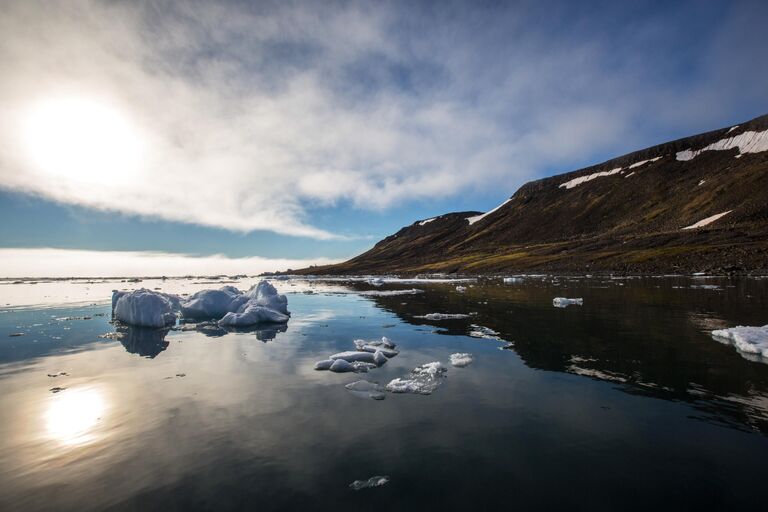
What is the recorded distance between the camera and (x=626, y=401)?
11.1 metres

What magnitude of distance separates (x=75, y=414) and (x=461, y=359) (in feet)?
43.6

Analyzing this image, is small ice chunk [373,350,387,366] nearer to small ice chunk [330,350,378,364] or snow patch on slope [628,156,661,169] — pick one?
small ice chunk [330,350,378,364]

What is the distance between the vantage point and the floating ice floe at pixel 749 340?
15266 mm

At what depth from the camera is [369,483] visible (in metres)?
7.20

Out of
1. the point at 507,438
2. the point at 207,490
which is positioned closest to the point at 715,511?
the point at 507,438

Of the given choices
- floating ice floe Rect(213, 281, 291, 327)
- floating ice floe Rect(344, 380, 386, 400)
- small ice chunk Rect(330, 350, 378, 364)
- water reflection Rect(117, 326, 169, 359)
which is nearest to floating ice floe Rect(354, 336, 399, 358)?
small ice chunk Rect(330, 350, 378, 364)

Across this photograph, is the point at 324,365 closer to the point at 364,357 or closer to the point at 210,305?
the point at 364,357

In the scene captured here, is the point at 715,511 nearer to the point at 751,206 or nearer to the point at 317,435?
the point at 317,435

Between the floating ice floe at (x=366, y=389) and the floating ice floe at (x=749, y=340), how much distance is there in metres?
14.7

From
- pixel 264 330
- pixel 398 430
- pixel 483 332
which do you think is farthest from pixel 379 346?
pixel 264 330

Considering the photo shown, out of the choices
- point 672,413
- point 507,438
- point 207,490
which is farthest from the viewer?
point 672,413

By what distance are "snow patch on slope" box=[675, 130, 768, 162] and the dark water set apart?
592 feet

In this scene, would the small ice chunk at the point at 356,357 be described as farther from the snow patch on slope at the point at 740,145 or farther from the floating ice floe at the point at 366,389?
the snow patch on slope at the point at 740,145

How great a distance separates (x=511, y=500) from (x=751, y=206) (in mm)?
127741
